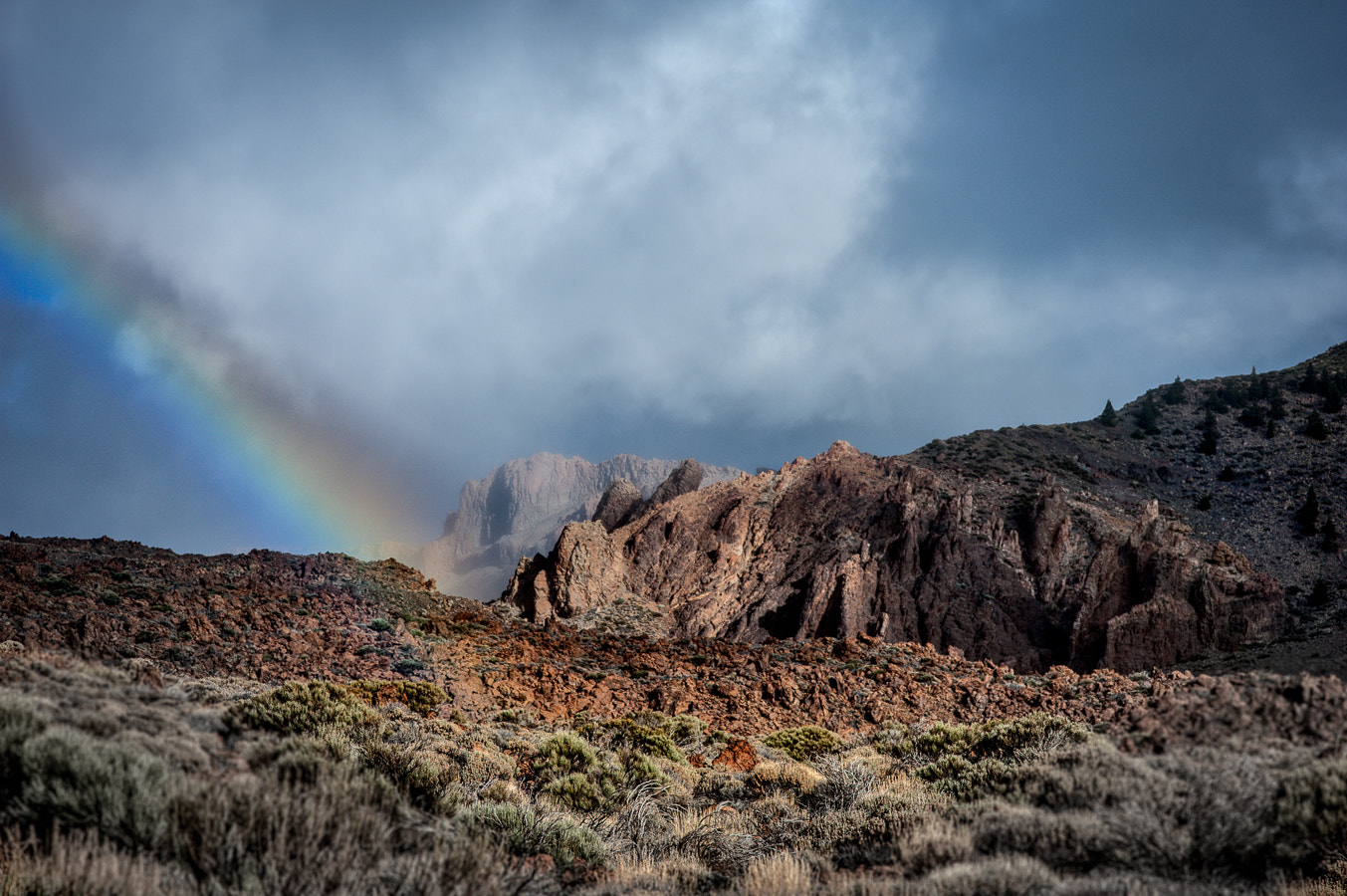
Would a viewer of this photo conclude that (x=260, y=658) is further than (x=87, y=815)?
Yes

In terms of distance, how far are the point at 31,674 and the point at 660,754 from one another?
1165cm

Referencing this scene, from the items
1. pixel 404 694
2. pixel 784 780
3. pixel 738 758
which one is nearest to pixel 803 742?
pixel 738 758

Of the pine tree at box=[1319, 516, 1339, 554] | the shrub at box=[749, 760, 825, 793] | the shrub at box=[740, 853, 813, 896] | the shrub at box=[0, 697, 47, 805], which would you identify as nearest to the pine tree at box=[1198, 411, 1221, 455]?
the pine tree at box=[1319, 516, 1339, 554]

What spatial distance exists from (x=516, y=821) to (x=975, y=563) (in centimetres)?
3450

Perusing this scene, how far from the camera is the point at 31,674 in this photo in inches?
249

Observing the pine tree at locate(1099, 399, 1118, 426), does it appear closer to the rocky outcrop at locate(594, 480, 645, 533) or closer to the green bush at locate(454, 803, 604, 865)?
the rocky outcrop at locate(594, 480, 645, 533)

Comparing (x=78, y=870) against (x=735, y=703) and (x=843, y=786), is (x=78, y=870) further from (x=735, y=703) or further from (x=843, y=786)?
(x=735, y=703)

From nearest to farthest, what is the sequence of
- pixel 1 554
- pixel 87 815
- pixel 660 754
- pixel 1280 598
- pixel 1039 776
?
1. pixel 87 815
2. pixel 1039 776
3. pixel 660 754
4. pixel 1 554
5. pixel 1280 598

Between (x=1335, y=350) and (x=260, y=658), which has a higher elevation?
(x=1335, y=350)

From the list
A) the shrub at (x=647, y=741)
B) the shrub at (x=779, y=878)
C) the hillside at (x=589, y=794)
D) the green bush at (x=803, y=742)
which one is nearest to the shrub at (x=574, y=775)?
the hillside at (x=589, y=794)

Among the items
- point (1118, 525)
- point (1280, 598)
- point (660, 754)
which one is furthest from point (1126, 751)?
point (1118, 525)

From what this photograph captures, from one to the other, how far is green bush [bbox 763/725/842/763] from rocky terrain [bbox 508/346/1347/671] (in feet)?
47.2

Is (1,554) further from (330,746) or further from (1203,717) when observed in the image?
(1203,717)

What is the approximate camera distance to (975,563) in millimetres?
36312
